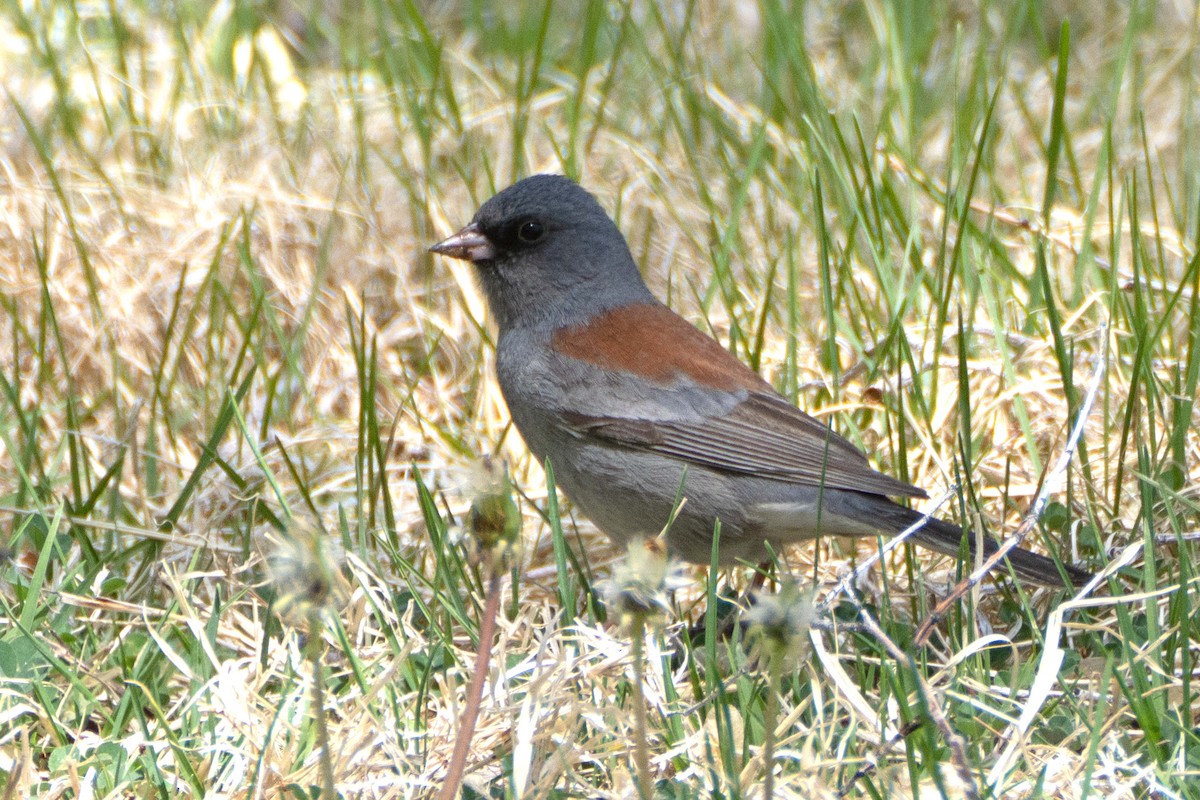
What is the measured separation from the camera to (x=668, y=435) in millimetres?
2932

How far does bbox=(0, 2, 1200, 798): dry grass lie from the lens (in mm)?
2023

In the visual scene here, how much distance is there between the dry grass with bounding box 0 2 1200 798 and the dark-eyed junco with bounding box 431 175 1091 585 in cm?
17

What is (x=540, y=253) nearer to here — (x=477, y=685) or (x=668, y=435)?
(x=668, y=435)

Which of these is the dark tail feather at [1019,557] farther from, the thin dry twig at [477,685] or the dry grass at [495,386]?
the thin dry twig at [477,685]

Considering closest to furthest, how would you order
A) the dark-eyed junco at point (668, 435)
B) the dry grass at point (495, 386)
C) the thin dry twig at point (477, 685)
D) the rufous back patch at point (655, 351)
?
the thin dry twig at point (477, 685) → the dry grass at point (495, 386) → the dark-eyed junco at point (668, 435) → the rufous back patch at point (655, 351)

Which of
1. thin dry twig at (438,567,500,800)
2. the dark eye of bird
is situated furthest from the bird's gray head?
thin dry twig at (438,567,500,800)

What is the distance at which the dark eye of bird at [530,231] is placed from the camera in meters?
3.29

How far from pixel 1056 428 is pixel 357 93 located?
2735 mm

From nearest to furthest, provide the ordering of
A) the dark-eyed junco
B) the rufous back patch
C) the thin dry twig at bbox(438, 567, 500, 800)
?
the thin dry twig at bbox(438, 567, 500, 800), the dark-eyed junco, the rufous back patch

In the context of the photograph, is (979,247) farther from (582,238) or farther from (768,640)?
(768,640)

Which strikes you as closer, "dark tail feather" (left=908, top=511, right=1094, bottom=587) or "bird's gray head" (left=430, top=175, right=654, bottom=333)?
"dark tail feather" (left=908, top=511, right=1094, bottom=587)

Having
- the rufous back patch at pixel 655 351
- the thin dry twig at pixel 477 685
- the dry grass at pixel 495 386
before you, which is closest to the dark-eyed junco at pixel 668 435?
the rufous back patch at pixel 655 351

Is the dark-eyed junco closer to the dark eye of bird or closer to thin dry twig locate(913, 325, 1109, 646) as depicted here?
the dark eye of bird

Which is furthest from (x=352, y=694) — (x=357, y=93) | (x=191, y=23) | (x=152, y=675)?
(x=191, y=23)
